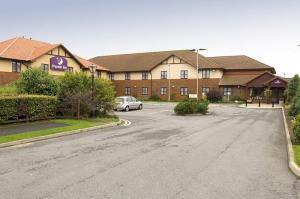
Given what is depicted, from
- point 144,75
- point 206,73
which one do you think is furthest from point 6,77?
point 206,73

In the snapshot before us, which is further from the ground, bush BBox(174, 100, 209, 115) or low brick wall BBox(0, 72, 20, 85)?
low brick wall BBox(0, 72, 20, 85)

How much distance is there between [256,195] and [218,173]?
1785 millimetres

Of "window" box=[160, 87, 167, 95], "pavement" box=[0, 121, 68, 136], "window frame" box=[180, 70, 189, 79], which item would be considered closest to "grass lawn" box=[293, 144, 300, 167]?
"pavement" box=[0, 121, 68, 136]

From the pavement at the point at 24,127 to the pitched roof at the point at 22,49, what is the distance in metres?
23.4

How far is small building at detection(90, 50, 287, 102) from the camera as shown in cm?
5459

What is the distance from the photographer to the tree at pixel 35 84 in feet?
74.9

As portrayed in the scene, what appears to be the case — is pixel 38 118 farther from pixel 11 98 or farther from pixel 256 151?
pixel 256 151

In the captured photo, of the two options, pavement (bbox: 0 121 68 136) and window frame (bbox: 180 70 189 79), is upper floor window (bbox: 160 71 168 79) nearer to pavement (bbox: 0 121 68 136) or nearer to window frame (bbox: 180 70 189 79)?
window frame (bbox: 180 70 189 79)

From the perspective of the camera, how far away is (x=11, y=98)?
18750 mm

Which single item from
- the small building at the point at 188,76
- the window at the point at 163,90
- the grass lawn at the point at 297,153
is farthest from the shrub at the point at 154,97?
the grass lawn at the point at 297,153

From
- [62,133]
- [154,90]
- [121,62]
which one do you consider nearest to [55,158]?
[62,133]

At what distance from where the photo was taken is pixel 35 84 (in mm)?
22922

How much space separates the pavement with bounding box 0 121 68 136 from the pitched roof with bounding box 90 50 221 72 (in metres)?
40.8

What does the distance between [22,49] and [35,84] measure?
76.6 feet
